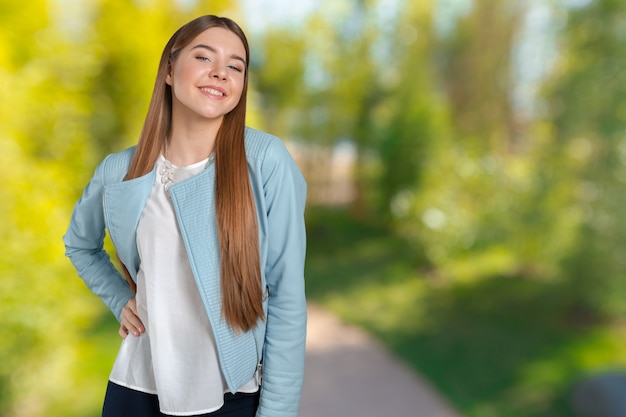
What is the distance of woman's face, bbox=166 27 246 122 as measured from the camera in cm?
100

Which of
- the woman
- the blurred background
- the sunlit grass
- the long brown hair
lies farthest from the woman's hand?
the sunlit grass

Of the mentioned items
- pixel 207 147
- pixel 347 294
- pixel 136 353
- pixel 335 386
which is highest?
pixel 207 147

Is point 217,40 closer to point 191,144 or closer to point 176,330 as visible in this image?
point 191,144

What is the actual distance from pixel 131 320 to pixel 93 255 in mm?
191

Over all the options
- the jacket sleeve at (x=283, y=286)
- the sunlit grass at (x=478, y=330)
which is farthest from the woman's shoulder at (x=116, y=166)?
the sunlit grass at (x=478, y=330)

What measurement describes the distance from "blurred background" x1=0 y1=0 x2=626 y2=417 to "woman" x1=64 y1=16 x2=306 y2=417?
2.32 metres

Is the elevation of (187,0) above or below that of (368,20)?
below

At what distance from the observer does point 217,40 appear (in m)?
1.00

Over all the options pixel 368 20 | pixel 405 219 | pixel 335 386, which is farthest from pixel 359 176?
pixel 335 386

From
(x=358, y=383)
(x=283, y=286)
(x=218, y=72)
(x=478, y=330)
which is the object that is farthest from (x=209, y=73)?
(x=478, y=330)

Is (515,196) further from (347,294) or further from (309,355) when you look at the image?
(309,355)

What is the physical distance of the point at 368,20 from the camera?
26.4ft

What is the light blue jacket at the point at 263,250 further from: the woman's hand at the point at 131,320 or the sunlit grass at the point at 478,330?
the sunlit grass at the point at 478,330

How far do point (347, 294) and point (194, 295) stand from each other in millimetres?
5134
